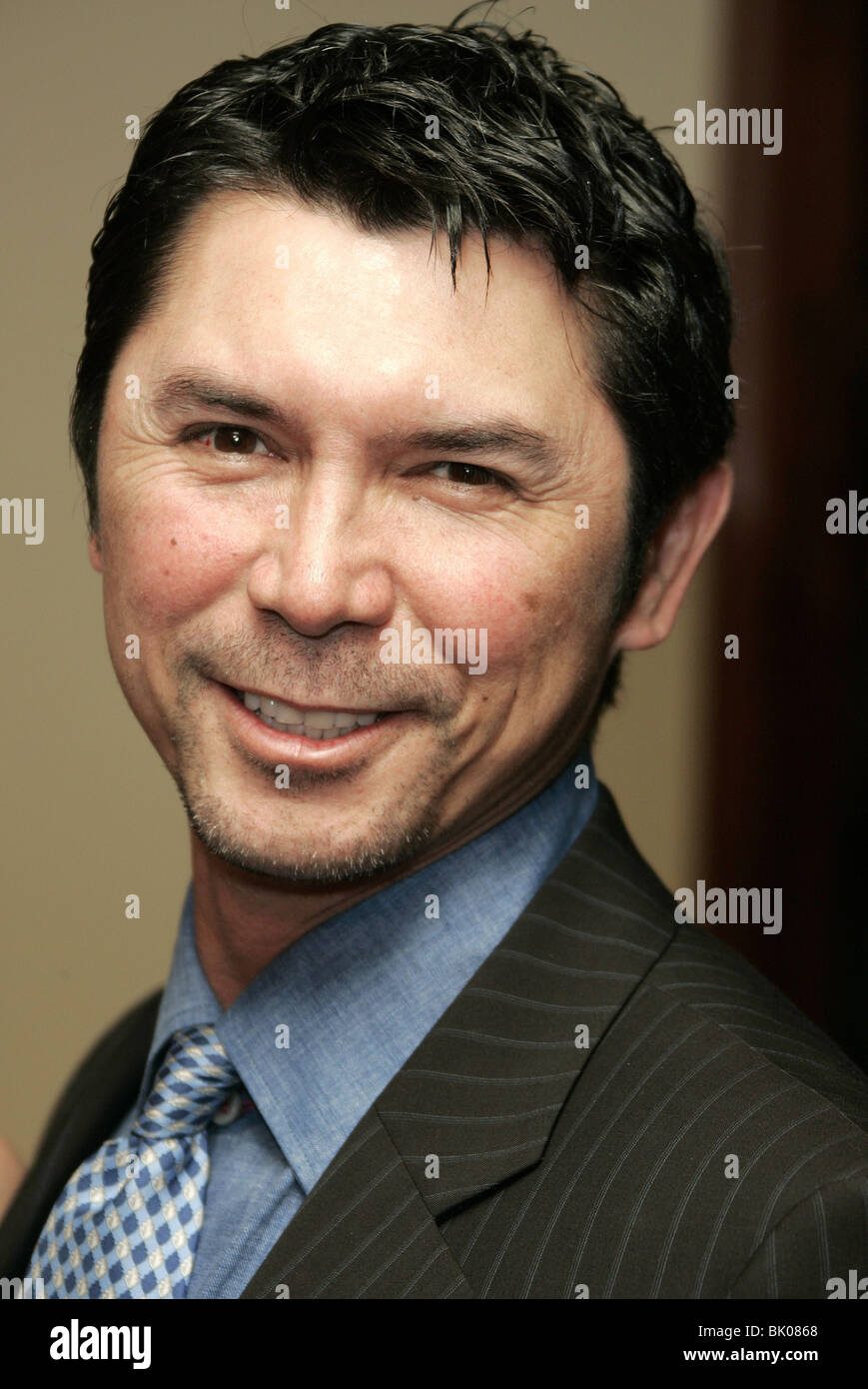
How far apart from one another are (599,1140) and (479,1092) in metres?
0.11

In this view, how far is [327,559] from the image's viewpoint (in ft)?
3.70

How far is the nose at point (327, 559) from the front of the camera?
1130 millimetres

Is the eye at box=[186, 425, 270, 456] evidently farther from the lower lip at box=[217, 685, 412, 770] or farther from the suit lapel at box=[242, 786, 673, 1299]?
the suit lapel at box=[242, 786, 673, 1299]

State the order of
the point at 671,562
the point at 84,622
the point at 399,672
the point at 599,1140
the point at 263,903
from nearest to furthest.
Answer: the point at 599,1140, the point at 399,672, the point at 263,903, the point at 671,562, the point at 84,622

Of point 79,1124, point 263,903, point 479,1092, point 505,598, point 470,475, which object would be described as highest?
point 470,475

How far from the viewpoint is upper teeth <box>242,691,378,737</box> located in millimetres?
1218

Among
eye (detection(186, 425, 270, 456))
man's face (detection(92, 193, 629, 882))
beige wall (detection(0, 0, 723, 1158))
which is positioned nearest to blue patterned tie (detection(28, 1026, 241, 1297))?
man's face (detection(92, 193, 629, 882))

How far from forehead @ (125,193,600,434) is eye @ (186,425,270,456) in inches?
2.2

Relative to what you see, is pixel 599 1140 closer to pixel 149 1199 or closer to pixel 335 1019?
pixel 335 1019

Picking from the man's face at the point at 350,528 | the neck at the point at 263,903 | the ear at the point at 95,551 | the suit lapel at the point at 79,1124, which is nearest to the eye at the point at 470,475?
the man's face at the point at 350,528

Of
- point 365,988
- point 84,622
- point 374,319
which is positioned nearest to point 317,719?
point 365,988

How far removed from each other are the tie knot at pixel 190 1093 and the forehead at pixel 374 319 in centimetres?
58

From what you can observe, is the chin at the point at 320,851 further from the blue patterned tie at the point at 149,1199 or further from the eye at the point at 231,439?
the eye at the point at 231,439
